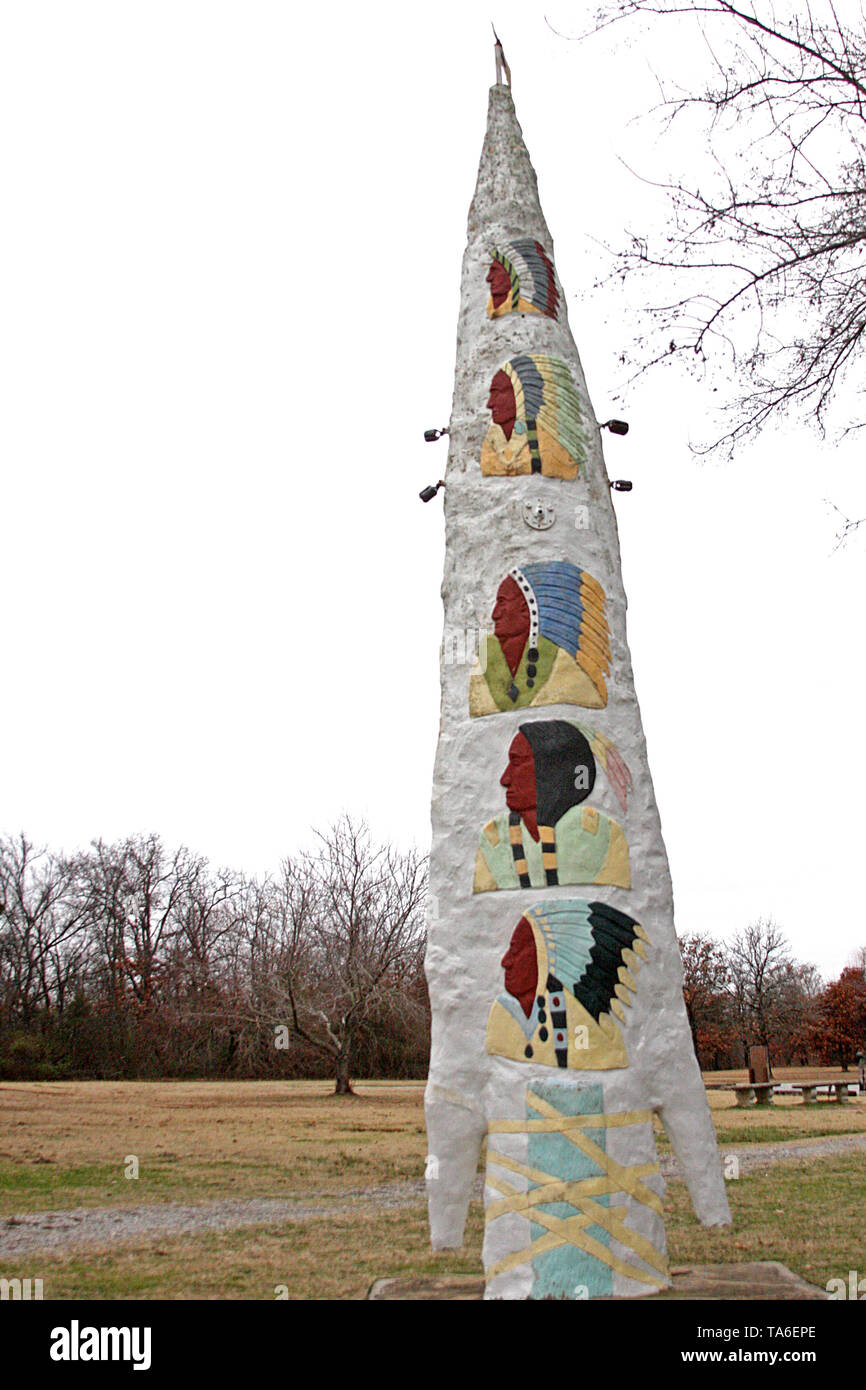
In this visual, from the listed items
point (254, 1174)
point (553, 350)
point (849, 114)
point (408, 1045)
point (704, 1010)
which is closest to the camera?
point (849, 114)

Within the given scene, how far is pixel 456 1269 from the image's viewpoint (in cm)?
641

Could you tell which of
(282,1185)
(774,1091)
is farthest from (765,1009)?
(282,1185)

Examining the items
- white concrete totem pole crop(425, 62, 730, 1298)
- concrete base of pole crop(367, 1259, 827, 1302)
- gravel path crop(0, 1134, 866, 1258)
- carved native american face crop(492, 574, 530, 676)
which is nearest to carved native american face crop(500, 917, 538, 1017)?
white concrete totem pole crop(425, 62, 730, 1298)

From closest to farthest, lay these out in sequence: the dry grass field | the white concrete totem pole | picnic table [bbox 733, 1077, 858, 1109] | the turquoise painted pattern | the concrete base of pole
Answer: the turquoise painted pattern → the concrete base of pole → the white concrete totem pole → the dry grass field → picnic table [bbox 733, 1077, 858, 1109]

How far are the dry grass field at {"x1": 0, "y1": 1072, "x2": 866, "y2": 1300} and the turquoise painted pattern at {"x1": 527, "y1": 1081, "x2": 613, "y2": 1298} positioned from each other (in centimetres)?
115

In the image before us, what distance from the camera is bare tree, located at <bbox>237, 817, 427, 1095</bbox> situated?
21750 mm

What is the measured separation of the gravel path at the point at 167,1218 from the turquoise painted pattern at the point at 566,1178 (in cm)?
393

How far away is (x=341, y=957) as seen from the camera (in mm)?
23250

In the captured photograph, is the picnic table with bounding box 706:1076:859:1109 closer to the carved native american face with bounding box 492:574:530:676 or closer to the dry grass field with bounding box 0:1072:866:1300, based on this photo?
the dry grass field with bounding box 0:1072:866:1300

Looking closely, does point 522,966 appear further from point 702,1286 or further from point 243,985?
point 243,985

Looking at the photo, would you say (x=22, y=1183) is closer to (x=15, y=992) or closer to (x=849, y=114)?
(x=849, y=114)
